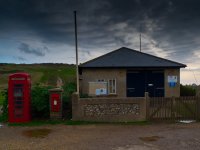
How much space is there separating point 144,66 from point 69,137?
12.7 meters

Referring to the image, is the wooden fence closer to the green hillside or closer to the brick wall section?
the brick wall section

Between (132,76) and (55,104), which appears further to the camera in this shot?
(132,76)

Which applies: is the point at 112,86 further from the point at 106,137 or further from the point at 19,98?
the point at 106,137

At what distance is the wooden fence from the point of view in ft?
51.3

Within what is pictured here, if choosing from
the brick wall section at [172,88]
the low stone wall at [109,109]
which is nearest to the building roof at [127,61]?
the brick wall section at [172,88]

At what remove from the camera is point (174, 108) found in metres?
15.8

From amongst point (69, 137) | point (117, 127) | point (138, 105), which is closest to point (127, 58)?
point (138, 105)

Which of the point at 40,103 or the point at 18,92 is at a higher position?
the point at 18,92

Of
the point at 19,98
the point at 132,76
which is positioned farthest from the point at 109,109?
the point at 132,76

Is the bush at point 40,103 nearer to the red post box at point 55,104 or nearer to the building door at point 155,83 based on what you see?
the red post box at point 55,104

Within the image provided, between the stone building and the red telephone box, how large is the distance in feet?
26.4

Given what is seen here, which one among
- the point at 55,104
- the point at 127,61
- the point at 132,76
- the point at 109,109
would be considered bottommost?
the point at 109,109

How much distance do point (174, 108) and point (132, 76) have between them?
344 inches

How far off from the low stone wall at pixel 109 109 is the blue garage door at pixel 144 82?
28.4 ft
